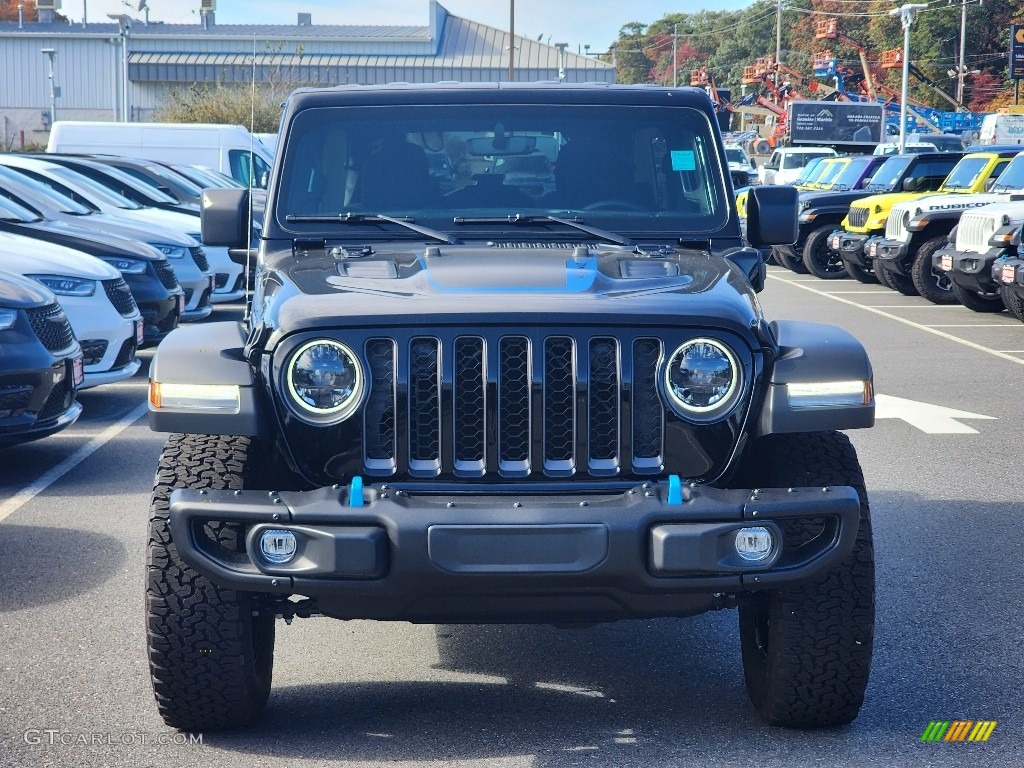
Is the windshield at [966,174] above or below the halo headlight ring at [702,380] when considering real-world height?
above

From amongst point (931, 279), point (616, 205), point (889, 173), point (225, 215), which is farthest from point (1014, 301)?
point (225, 215)

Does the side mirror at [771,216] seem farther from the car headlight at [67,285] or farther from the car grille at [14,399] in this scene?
the car headlight at [67,285]

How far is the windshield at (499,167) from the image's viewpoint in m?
5.35

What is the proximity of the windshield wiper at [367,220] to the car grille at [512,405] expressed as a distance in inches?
43.1

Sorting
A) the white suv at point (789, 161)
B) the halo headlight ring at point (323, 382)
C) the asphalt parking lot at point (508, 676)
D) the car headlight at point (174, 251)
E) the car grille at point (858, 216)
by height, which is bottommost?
the asphalt parking lot at point (508, 676)

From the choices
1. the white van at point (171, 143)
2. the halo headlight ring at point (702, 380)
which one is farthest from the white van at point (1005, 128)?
the halo headlight ring at point (702, 380)

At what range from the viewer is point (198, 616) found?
4.11m

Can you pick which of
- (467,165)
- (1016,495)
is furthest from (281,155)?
(1016,495)

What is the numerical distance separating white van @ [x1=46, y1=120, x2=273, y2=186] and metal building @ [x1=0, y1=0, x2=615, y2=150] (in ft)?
152

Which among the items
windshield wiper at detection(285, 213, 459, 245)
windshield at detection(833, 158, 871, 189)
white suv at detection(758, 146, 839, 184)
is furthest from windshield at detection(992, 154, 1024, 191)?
white suv at detection(758, 146, 839, 184)

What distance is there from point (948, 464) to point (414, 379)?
5.46 m

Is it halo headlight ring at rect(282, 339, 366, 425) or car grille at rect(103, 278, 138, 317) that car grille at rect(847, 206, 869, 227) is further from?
halo headlight ring at rect(282, 339, 366, 425)

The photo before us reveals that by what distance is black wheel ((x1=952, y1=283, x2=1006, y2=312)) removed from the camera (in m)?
17.9

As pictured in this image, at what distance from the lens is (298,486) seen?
4293 mm
